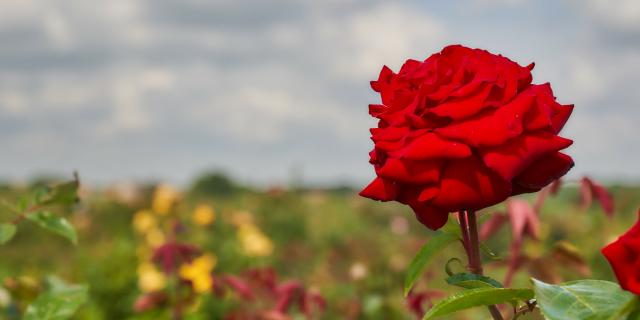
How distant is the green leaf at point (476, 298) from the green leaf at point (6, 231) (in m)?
1.00

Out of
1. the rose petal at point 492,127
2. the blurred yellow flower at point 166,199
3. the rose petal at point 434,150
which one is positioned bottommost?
the rose petal at point 434,150

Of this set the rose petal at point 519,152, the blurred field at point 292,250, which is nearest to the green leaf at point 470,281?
the rose petal at point 519,152

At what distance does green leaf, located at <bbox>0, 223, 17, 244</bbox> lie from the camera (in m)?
1.65

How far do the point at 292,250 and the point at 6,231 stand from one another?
649 cm

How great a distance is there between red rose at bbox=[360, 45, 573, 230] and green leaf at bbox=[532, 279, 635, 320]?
133mm

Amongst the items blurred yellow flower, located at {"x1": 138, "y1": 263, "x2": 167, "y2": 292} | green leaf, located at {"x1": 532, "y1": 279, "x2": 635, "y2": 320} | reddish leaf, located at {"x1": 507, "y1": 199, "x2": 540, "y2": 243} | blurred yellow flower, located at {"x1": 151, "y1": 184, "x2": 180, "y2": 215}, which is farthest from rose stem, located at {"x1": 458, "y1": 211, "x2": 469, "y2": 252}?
blurred yellow flower, located at {"x1": 151, "y1": 184, "x2": 180, "y2": 215}

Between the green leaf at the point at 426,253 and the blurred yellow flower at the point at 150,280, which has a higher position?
the blurred yellow flower at the point at 150,280

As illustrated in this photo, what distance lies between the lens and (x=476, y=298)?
3.09 ft

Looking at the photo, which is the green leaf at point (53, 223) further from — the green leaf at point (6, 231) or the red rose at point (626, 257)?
the red rose at point (626, 257)

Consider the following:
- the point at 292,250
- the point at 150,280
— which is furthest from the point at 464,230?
the point at 292,250

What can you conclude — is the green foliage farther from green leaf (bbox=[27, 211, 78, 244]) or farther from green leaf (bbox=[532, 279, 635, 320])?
green leaf (bbox=[532, 279, 635, 320])

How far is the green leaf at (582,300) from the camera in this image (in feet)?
2.79

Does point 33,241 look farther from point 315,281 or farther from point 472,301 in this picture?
point 472,301

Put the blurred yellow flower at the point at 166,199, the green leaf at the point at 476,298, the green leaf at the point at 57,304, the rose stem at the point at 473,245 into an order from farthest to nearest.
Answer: the blurred yellow flower at the point at 166,199
the green leaf at the point at 57,304
the rose stem at the point at 473,245
the green leaf at the point at 476,298
